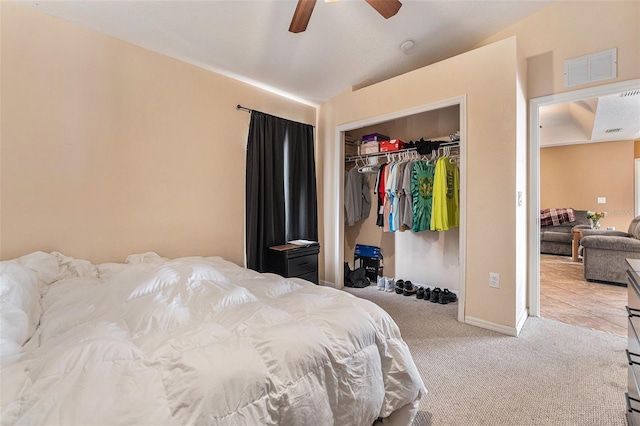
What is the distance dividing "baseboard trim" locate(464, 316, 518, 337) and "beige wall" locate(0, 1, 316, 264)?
7.91ft

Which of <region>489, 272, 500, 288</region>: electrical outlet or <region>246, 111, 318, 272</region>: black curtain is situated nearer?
<region>489, 272, 500, 288</region>: electrical outlet

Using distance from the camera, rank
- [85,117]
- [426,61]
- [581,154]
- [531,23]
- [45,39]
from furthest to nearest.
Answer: [581,154] < [426,61] < [531,23] < [85,117] < [45,39]

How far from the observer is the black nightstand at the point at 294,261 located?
2.96 metres

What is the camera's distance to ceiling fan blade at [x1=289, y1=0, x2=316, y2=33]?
1715 mm

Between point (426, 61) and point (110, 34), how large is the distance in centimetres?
312

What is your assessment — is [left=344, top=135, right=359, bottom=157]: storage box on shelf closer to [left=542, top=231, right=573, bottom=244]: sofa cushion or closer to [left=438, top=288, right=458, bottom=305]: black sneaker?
[left=438, top=288, right=458, bottom=305]: black sneaker

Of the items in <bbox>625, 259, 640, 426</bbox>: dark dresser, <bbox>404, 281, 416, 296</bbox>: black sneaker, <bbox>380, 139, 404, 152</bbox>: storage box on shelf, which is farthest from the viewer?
<bbox>380, 139, 404, 152</bbox>: storage box on shelf

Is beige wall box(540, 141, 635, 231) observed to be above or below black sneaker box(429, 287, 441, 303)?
above

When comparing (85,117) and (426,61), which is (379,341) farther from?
(426,61)

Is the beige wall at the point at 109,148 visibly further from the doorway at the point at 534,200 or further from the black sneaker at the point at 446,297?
the doorway at the point at 534,200

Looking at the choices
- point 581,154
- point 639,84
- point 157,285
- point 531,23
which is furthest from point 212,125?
point 581,154

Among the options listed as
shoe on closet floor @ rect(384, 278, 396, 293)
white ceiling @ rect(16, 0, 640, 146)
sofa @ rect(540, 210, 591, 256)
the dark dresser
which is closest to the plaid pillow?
sofa @ rect(540, 210, 591, 256)

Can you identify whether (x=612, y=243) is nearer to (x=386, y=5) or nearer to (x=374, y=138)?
(x=374, y=138)

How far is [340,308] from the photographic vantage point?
1267 millimetres
